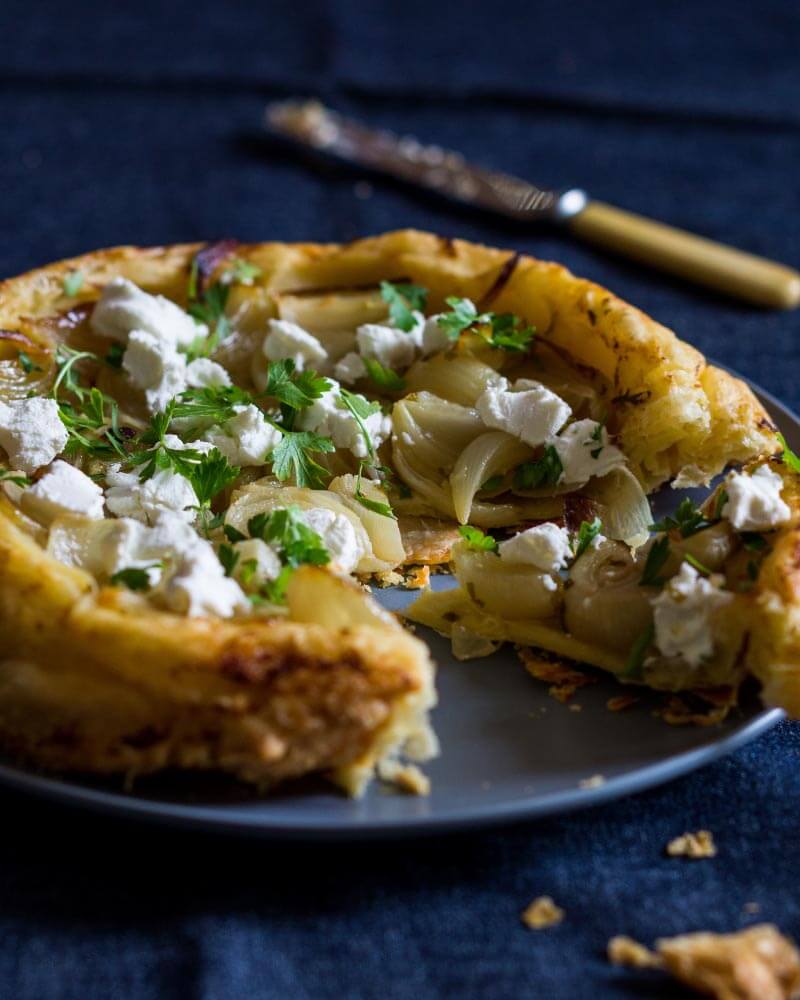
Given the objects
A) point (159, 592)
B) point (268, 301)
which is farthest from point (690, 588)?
point (268, 301)

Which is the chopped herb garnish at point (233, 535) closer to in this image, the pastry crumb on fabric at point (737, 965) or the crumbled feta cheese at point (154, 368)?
the crumbled feta cheese at point (154, 368)

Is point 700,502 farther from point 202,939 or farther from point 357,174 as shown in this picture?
point 357,174

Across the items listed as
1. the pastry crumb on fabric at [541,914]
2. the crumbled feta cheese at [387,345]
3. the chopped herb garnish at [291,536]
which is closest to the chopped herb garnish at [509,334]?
the crumbled feta cheese at [387,345]

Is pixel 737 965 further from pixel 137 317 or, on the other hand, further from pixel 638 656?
pixel 137 317

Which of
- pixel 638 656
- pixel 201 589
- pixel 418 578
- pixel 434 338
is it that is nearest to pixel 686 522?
pixel 638 656

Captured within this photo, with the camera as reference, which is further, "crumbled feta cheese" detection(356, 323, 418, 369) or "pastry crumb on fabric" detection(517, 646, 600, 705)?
"crumbled feta cheese" detection(356, 323, 418, 369)

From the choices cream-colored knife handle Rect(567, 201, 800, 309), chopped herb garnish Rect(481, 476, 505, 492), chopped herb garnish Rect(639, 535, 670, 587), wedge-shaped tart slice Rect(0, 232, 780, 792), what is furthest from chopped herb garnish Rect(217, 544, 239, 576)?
cream-colored knife handle Rect(567, 201, 800, 309)

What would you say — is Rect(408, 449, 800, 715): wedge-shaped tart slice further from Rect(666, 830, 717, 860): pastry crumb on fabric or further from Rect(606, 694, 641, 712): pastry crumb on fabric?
Rect(666, 830, 717, 860): pastry crumb on fabric
